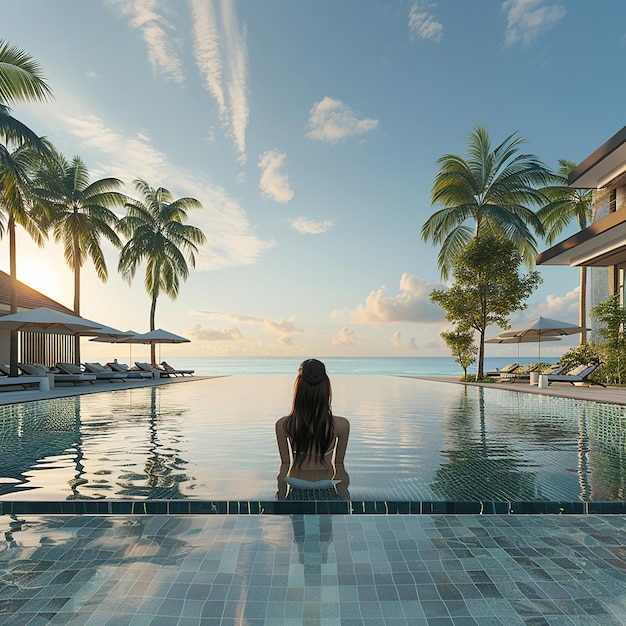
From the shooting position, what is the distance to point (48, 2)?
638 inches

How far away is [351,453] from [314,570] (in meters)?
3.30

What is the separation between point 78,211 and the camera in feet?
76.9

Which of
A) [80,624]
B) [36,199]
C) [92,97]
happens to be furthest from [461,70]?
[80,624]

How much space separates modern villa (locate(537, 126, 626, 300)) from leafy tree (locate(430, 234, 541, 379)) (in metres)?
1.24

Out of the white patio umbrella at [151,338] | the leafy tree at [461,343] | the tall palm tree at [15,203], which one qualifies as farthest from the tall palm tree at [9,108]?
the leafy tree at [461,343]

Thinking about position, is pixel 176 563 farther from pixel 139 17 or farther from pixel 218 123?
pixel 218 123

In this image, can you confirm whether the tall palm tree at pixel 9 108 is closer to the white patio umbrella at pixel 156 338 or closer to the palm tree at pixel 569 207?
the white patio umbrella at pixel 156 338

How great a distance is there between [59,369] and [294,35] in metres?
16.7

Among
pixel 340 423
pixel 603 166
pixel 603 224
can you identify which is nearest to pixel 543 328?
pixel 603 224

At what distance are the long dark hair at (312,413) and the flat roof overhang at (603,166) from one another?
1607 cm

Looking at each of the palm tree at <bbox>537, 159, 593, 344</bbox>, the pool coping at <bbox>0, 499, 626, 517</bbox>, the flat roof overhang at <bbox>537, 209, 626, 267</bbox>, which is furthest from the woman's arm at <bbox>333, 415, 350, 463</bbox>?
the palm tree at <bbox>537, 159, 593, 344</bbox>

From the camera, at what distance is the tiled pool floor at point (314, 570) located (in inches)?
101

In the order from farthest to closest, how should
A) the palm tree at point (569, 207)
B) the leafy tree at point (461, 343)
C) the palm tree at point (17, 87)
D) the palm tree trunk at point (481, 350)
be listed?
the palm tree at point (569, 207)
the leafy tree at point (461, 343)
the palm tree trunk at point (481, 350)
the palm tree at point (17, 87)

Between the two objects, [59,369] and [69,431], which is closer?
[69,431]
